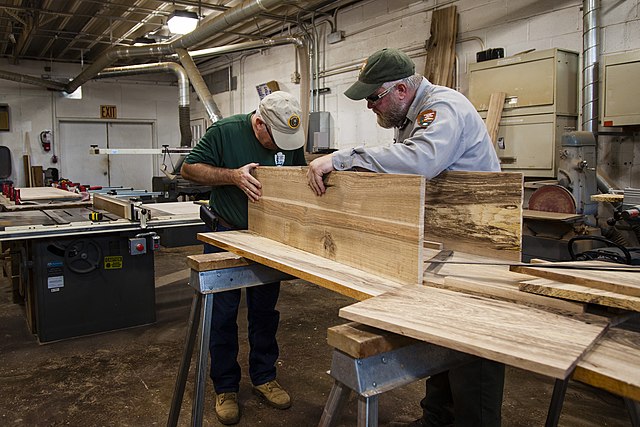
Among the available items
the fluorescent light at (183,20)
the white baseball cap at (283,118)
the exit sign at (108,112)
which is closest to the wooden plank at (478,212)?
the white baseball cap at (283,118)

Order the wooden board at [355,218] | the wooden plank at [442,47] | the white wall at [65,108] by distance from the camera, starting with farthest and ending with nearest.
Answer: the white wall at [65,108]
the wooden plank at [442,47]
the wooden board at [355,218]

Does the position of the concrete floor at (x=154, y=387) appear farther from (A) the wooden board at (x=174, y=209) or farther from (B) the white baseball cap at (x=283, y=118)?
(B) the white baseball cap at (x=283, y=118)

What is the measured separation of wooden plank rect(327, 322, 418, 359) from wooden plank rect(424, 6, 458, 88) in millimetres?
3847

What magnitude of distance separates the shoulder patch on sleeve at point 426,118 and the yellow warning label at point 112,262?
7.94 feet

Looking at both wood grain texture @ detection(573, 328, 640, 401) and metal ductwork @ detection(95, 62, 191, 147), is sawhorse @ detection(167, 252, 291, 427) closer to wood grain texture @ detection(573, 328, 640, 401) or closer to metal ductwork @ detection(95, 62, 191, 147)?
wood grain texture @ detection(573, 328, 640, 401)

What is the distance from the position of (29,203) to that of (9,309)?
819mm

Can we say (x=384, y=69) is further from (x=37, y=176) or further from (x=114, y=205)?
(x=37, y=176)

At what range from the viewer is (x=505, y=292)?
984 mm

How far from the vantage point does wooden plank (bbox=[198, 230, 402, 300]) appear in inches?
43.9

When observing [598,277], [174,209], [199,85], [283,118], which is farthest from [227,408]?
[199,85]

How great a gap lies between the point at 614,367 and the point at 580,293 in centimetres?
21

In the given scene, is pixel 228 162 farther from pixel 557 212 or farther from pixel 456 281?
pixel 557 212

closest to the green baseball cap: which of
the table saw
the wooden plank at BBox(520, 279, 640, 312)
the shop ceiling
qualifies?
the wooden plank at BBox(520, 279, 640, 312)

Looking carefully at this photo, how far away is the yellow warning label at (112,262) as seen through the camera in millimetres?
3117
